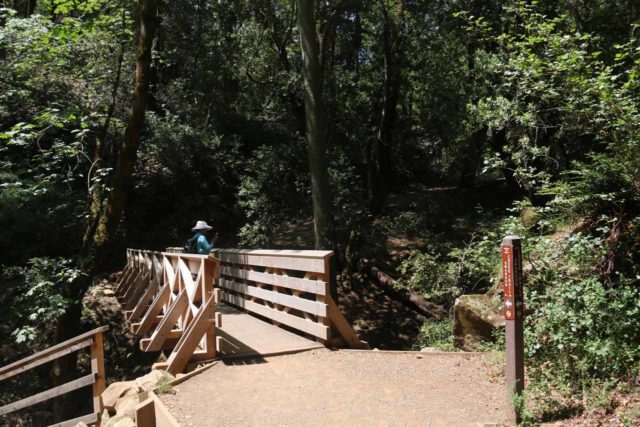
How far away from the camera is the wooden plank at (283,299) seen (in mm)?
7135

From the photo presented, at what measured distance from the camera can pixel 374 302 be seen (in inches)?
625

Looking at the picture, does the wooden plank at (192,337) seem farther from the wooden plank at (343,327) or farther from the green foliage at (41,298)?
the green foliage at (41,298)

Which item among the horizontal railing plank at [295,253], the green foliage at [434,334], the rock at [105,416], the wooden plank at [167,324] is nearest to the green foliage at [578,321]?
the horizontal railing plank at [295,253]

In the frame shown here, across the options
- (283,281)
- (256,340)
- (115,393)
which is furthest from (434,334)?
(115,393)

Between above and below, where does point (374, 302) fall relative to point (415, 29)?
below

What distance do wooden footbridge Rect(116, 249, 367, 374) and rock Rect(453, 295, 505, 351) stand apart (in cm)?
142

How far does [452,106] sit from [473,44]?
231cm

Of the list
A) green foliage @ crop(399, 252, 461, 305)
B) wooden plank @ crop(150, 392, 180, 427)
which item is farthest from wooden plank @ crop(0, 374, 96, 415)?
green foliage @ crop(399, 252, 461, 305)

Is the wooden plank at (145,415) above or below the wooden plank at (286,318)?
above

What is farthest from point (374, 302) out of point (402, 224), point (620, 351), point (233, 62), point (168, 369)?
point (233, 62)

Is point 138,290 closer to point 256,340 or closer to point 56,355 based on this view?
point 56,355

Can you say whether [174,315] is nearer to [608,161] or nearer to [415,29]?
[608,161]

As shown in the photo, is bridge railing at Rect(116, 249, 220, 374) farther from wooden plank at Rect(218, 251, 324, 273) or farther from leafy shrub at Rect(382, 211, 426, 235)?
leafy shrub at Rect(382, 211, 426, 235)

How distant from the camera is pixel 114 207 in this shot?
11.5m
